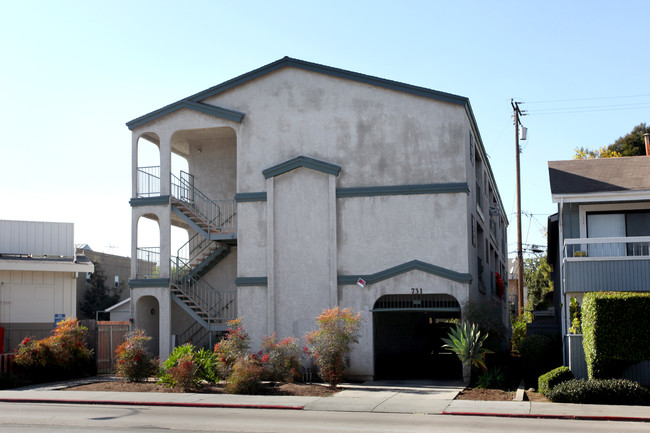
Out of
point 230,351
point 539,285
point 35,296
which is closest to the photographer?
point 230,351

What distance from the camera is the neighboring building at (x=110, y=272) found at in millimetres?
58000

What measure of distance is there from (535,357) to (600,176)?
273 inches

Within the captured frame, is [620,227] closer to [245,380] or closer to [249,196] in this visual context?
[249,196]

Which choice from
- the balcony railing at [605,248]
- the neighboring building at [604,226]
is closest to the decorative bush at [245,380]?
the neighboring building at [604,226]

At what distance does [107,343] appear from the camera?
29078 mm

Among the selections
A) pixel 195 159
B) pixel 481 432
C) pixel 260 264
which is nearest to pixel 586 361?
pixel 481 432

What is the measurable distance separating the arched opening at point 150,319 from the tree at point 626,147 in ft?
129

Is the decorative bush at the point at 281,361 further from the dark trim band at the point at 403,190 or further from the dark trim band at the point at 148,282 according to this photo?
the dark trim band at the point at 148,282

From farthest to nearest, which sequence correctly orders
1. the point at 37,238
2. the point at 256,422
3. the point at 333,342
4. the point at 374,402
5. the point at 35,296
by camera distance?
the point at 37,238 → the point at 35,296 → the point at 333,342 → the point at 374,402 → the point at 256,422

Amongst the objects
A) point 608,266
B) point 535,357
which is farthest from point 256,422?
point 535,357

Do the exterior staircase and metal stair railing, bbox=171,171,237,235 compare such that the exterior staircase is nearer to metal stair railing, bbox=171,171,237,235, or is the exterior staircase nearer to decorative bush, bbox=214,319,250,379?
metal stair railing, bbox=171,171,237,235

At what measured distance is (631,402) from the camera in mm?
18547

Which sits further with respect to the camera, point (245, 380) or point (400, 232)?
point (400, 232)

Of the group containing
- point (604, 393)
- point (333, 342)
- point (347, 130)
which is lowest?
point (604, 393)
